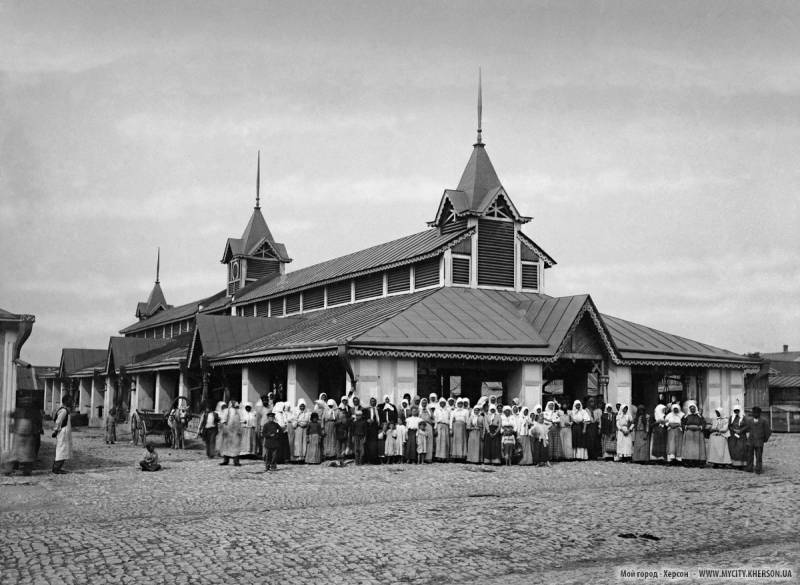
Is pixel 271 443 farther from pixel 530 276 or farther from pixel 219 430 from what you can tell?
pixel 530 276

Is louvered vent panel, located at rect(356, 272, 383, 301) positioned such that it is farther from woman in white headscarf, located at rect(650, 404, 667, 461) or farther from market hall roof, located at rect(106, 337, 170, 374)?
market hall roof, located at rect(106, 337, 170, 374)

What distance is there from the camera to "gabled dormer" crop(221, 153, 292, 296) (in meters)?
57.1

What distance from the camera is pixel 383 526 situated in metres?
11.4

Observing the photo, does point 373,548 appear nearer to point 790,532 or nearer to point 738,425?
point 790,532

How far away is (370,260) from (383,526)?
82.2 ft

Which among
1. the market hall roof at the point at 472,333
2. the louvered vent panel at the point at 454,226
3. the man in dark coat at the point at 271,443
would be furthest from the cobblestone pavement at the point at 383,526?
the louvered vent panel at the point at 454,226

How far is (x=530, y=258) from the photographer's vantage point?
110 ft

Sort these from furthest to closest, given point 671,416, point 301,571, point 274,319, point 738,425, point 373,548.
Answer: point 274,319, point 671,416, point 738,425, point 373,548, point 301,571

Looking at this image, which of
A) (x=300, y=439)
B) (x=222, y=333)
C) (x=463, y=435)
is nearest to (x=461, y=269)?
(x=222, y=333)

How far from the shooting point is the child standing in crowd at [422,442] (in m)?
21.3

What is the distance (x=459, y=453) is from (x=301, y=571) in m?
12.8

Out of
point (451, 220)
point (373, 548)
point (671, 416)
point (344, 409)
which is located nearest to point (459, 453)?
point (344, 409)

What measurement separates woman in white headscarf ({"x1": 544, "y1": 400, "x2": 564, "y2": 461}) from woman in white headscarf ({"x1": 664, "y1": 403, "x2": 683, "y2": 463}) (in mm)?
2767

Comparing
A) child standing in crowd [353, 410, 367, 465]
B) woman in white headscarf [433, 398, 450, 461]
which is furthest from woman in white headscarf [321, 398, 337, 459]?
woman in white headscarf [433, 398, 450, 461]
